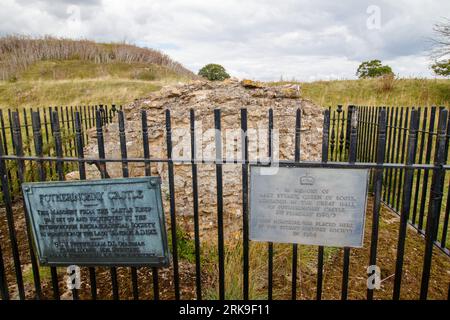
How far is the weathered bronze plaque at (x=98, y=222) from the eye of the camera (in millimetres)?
2379

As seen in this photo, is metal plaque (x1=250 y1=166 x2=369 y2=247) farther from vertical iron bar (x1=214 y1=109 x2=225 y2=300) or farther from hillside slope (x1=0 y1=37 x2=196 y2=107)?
hillside slope (x1=0 y1=37 x2=196 y2=107)

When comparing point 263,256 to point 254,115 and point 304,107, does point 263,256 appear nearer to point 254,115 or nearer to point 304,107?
point 254,115

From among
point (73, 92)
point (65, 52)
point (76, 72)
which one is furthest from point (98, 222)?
point (65, 52)

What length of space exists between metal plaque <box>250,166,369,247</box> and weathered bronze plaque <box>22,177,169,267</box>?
29.7 inches

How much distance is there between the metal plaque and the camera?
2264mm

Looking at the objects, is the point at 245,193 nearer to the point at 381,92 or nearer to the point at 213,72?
the point at 381,92

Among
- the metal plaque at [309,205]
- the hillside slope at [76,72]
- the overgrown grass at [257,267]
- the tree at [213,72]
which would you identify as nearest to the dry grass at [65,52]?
the hillside slope at [76,72]

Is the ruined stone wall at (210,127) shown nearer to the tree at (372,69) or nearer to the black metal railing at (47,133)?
the black metal railing at (47,133)

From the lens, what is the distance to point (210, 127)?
4406mm

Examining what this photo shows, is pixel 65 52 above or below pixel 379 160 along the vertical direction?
above

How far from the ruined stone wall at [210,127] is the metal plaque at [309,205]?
181 cm

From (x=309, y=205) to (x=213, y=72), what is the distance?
3081 cm
